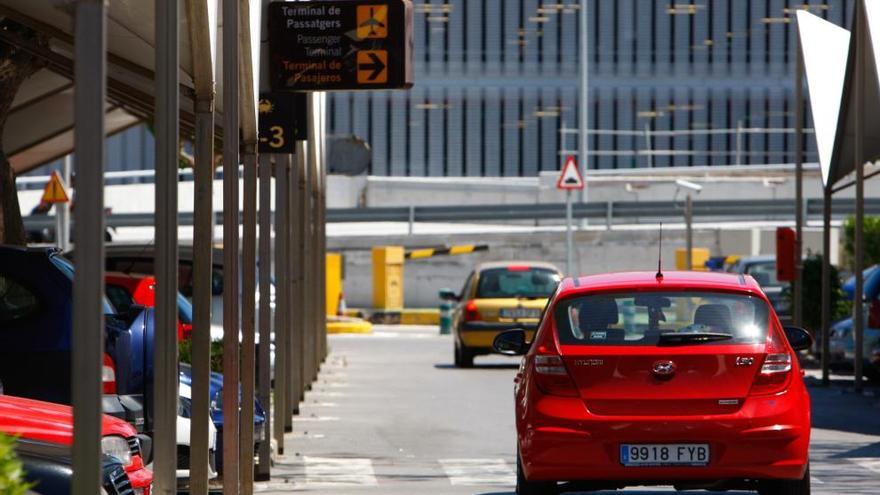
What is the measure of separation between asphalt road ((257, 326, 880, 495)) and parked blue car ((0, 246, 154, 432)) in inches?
78.1

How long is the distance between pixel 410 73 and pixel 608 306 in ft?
10.7

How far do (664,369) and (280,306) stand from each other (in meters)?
5.61

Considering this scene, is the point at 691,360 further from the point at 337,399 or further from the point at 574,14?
the point at 574,14

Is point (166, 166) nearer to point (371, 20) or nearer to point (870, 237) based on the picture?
point (371, 20)

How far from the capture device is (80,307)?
631 cm

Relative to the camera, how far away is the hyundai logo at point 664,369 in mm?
10695

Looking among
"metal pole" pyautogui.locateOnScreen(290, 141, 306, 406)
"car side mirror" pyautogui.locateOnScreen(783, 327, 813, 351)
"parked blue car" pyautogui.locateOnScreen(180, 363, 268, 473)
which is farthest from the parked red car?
"car side mirror" pyautogui.locateOnScreen(783, 327, 813, 351)

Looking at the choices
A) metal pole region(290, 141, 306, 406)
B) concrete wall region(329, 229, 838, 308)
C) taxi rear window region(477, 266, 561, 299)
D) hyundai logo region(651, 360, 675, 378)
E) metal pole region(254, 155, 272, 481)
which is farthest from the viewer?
concrete wall region(329, 229, 838, 308)

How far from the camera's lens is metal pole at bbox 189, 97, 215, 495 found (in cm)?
996

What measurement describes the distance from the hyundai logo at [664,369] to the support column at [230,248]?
7.35 ft

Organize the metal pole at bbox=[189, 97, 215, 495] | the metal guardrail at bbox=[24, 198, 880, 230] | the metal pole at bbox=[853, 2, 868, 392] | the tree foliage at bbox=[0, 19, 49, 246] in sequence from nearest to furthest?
the metal pole at bbox=[189, 97, 215, 495]
the tree foliage at bbox=[0, 19, 49, 246]
the metal pole at bbox=[853, 2, 868, 392]
the metal guardrail at bbox=[24, 198, 880, 230]

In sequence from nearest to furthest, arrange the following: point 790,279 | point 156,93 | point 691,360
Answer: point 156,93 < point 691,360 < point 790,279

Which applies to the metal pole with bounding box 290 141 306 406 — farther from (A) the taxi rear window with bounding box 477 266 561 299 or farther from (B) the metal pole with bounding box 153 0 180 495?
(B) the metal pole with bounding box 153 0 180 495

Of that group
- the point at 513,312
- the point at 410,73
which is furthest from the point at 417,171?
the point at 410,73
